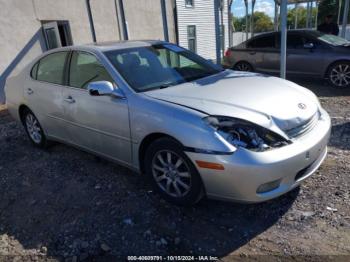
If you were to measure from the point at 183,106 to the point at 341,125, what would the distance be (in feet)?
10.6

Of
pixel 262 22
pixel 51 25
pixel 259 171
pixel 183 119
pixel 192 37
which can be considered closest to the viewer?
pixel 259 171

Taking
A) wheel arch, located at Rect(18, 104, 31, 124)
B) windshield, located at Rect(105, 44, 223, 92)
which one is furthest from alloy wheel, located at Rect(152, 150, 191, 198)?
wheel arch, located at Rect(18, 104, 31, 124)

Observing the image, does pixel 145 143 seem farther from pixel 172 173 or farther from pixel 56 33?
pixel 56 33

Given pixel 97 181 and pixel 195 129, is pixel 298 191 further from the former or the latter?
pixel 97 181

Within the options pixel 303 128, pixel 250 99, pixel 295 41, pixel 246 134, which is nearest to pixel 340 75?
pixel 295 41

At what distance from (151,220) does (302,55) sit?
6.51 meters

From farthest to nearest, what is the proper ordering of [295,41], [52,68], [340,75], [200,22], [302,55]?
[200,22]
[295,41]
[302,55]
[340,75]
[52,68]

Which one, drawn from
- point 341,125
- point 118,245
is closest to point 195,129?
point 118,245

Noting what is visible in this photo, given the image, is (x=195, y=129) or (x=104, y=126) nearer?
(x=195, y=129)

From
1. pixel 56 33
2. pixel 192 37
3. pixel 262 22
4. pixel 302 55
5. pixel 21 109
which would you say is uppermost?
pixel 56 33

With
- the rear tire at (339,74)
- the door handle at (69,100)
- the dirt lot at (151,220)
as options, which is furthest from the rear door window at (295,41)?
the door handle at (69,100)

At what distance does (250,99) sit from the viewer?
9.98 feet

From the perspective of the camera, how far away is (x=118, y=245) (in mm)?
2838

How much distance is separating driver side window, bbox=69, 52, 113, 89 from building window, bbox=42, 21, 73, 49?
7.01 metres
